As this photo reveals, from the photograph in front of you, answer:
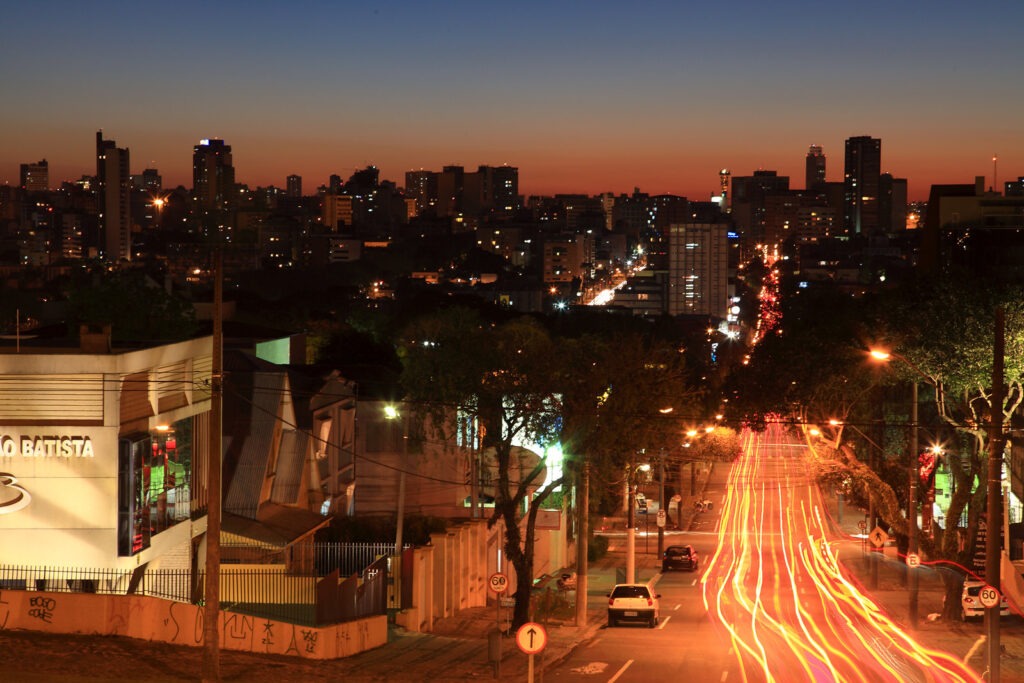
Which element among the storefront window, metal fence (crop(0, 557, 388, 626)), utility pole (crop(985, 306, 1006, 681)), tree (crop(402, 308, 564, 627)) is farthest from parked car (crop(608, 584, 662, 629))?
the storefront window

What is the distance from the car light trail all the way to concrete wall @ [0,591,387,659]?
8498mm

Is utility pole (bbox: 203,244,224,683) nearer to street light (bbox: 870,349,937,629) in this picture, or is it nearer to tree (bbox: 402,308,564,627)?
tree (bbox: 402,308,564,627)

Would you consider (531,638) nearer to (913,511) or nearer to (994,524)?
(994,524)

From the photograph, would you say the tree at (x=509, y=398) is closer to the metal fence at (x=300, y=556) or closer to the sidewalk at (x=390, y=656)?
the sidewalk at (x=390, y=656)

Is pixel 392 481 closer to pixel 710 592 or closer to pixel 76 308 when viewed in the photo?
pixel 710 592

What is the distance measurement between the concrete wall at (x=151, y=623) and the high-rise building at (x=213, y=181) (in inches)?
296

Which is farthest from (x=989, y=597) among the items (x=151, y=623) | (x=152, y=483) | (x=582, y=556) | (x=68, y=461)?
(x=68, y=461)

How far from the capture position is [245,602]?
2733 cm

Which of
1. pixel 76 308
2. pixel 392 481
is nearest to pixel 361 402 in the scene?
Result: pixel 392 481

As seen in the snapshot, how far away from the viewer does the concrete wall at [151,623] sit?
74.2 feet

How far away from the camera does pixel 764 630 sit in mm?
34312

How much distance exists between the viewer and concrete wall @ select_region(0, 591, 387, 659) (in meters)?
22.6

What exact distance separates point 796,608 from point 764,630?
6.30m

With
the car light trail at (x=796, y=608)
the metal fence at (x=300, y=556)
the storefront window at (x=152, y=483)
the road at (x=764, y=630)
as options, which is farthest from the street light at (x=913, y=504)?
the storefront window at (x=152, y=483)
